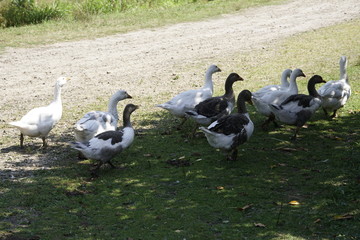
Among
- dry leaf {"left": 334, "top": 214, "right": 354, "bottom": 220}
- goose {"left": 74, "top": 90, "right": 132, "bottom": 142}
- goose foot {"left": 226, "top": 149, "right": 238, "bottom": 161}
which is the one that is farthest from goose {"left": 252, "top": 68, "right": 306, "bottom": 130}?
dry leaf {"left": 334, "top": 214, "right": 354, "bottom": 220}

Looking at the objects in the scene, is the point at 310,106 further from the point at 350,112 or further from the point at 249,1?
the point at 249,1

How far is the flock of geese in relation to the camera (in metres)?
9.13

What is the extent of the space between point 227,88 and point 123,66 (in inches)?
265

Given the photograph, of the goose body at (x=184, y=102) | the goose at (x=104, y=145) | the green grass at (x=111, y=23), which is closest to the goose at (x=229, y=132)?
the goose at (x=104, y=145)

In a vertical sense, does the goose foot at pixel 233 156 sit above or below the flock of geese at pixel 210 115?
below

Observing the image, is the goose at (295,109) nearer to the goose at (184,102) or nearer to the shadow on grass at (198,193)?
the shadow on grass at (198,193)

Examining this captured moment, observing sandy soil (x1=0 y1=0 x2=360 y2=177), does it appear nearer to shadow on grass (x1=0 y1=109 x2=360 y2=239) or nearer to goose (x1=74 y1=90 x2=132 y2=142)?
goose (x1=74 y1=90 x2=132 y2=142)

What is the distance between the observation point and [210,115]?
1041cm

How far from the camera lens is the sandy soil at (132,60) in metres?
13.7

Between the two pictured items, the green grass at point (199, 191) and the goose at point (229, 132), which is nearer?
the green grass at point (199, 191)

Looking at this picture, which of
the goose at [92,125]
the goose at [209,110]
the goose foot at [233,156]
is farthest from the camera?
the goose at [209,110]

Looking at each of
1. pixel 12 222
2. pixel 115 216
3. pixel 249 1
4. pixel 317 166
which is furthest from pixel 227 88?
pixel 249 1

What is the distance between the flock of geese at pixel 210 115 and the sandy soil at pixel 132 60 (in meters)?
0.80

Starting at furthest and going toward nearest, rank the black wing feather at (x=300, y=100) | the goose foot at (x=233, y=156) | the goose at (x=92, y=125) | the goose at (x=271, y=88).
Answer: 1. the goose at (x=271, y=88)
2. the black wing feather at (x=300, y=100)
3. the goose foot at (x=233, y=156)
4. the goose at (x=92, y=125)
